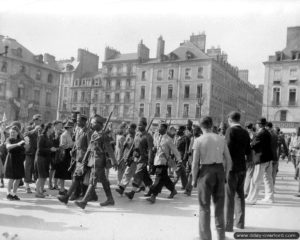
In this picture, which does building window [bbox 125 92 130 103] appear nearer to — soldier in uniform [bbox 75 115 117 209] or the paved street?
the paved street

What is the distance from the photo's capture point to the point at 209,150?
17.3ft

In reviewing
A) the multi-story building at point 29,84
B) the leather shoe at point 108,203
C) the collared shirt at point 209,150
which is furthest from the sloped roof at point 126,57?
the collared shirt at point 209,150

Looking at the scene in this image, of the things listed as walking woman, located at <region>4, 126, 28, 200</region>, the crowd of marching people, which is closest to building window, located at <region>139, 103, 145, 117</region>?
the crowd of marching people

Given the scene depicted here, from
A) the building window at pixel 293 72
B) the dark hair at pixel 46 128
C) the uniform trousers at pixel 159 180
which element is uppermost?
the building window at pixel 293 72

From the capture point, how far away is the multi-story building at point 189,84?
164 ft

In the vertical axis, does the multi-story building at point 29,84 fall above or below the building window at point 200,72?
below

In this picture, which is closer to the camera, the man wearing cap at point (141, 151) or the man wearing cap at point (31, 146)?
the man wearing cap at point (141, 151)

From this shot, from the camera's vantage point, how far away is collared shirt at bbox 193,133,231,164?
526 cm

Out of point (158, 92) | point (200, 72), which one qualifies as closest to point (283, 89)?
point (200, 72)

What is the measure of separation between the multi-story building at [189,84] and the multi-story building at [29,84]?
2309 centimetres

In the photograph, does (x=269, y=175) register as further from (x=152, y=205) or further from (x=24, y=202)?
(x=24, y=202)

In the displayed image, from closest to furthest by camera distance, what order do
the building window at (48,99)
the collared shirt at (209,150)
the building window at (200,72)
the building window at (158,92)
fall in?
the collared shirt at (209,150)
the building window at (48,99)
the building window at (200,72)
the building window at (158,92)

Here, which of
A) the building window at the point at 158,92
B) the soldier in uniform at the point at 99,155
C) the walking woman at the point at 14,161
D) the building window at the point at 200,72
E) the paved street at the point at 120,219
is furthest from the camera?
the building window at the point at 158,92

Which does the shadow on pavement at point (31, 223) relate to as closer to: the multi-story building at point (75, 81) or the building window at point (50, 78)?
the building window at point (50, 78)
